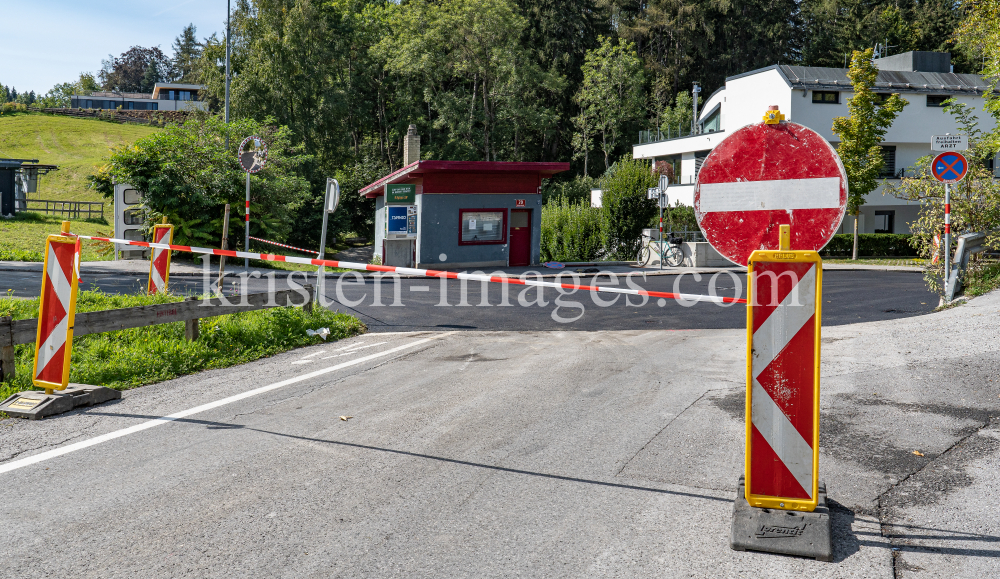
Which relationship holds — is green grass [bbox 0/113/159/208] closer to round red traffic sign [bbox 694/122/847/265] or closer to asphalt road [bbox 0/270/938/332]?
asphalt road [bbox 0/270/938/332]

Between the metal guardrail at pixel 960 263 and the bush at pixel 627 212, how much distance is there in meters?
17.6

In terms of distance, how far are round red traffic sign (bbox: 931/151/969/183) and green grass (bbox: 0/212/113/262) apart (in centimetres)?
1817

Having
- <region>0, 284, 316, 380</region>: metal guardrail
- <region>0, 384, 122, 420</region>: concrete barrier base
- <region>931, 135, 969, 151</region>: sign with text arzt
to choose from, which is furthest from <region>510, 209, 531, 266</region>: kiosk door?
<region>0, 384, 122, 420</region>: concrete barrier base

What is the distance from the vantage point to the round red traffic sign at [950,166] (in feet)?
43.9

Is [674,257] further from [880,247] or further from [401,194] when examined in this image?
[880,247]

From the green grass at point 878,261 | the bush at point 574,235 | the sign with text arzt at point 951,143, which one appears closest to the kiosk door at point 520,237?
the bush at point 574,235

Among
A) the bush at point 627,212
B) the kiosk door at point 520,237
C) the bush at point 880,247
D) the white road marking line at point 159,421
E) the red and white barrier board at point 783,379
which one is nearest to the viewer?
the red and white barrier board at point 783,379

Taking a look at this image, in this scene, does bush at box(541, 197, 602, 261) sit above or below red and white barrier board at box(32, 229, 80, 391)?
above

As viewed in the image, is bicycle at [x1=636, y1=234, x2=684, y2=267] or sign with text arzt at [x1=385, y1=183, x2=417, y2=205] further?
bicycle at [x1=636, y1=234, x2=684, y2=267]

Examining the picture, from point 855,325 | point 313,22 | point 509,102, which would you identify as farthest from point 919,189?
point 313,22

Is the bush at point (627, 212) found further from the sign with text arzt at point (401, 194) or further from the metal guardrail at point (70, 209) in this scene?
the metal guardrail at point (70, 209)

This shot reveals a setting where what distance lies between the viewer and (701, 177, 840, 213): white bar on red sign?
3.75 meters

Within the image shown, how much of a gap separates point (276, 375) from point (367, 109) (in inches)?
1912

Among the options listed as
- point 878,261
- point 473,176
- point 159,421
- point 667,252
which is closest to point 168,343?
point 159,421
